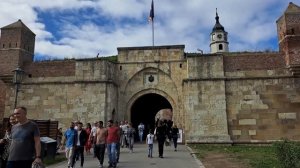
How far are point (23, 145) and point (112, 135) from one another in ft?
18.8

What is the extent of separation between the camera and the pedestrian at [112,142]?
10.6m

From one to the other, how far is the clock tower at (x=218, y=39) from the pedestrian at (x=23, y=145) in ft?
207

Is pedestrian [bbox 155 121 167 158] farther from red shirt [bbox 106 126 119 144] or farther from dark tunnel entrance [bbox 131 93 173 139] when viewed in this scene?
dark tunnel entrance [bbox 131 93 173 139]

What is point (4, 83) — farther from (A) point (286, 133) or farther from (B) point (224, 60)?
(A) point (286, 133)

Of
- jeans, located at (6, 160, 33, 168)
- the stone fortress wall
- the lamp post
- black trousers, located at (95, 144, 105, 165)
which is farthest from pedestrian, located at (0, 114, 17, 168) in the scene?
the lamp post

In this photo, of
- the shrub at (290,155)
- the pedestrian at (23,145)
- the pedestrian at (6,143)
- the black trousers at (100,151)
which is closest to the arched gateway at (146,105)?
the black trousers at (100,151)

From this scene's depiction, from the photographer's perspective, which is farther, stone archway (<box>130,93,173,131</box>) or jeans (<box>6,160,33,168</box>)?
stone archway (<box>130,93,173,131</box>)

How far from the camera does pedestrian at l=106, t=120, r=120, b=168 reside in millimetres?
10625

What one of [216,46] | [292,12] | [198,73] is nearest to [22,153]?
[198,73]

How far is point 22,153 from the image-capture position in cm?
536

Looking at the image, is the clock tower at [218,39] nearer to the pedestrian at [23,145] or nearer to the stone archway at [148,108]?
the stone archway at [148,108]

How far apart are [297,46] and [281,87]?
A: 8.01 ft

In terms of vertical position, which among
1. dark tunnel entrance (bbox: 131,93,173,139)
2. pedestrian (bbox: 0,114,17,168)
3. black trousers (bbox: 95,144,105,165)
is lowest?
black trousers (bbox: 95,144,105,165)

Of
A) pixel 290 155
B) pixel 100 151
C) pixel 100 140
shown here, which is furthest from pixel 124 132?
pixel 290 155
